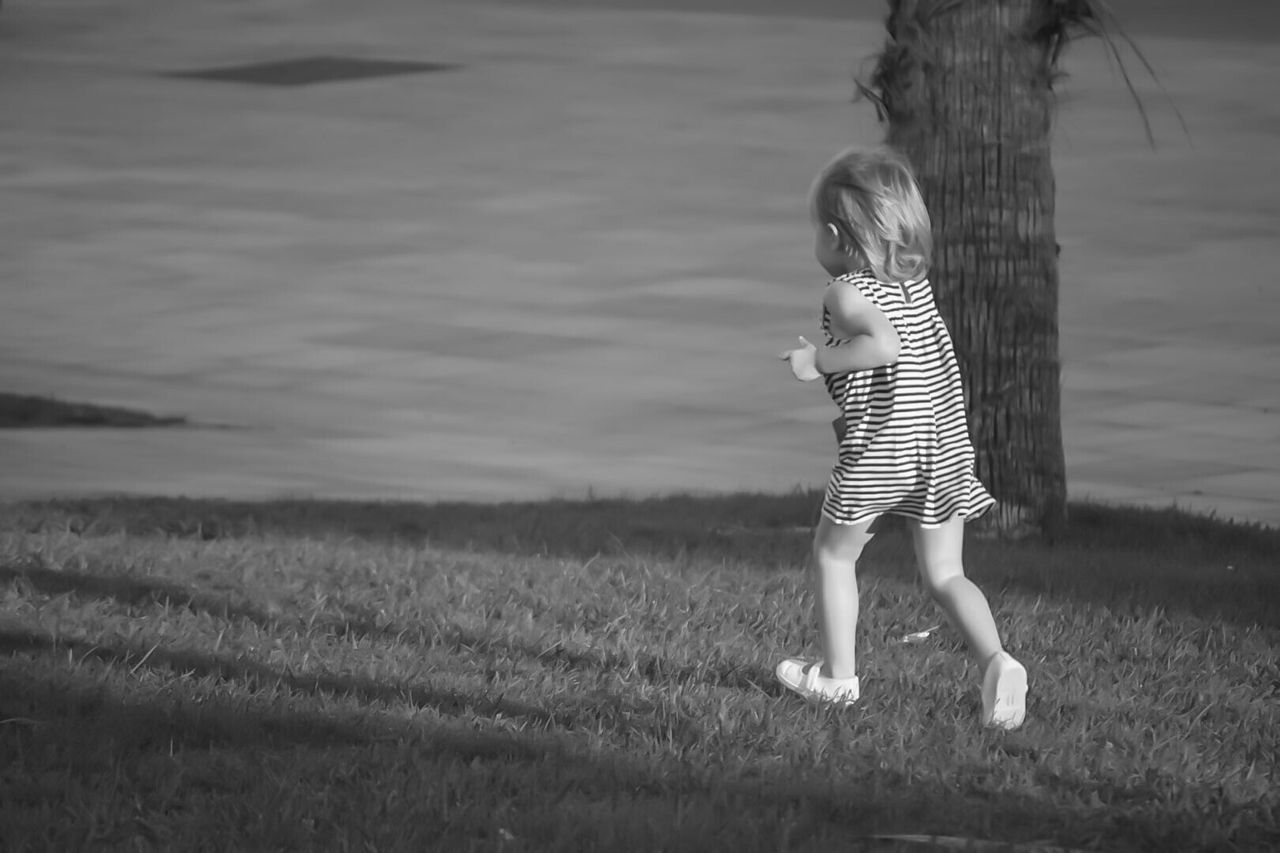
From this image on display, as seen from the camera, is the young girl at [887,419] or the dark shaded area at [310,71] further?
the dark shaded area at [310,71]

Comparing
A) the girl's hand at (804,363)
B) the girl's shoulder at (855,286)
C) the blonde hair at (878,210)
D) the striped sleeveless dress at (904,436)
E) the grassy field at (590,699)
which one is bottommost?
the grassy field at (590,699)

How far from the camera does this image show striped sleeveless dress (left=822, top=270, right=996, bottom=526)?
5059 millimetres

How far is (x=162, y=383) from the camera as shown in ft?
36.0

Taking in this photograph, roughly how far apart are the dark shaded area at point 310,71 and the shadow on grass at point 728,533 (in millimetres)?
15370

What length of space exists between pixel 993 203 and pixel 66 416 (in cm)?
467

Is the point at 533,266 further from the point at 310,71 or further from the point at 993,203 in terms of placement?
the point at 310,71

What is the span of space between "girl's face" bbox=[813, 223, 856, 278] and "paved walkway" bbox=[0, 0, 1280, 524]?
383cm

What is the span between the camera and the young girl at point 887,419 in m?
5.05

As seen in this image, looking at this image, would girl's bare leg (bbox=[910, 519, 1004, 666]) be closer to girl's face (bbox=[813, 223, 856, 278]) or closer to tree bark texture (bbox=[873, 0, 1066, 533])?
girl's face (bbox=[813, 223, 856, 278])

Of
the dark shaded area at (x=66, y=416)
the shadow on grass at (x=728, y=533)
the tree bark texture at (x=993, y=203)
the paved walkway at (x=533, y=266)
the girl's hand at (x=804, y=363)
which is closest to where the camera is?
the girl's hand at (x=804, y=363)

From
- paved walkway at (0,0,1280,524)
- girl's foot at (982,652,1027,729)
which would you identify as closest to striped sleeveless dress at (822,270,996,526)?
girl's foot at (982,652,1027,729)

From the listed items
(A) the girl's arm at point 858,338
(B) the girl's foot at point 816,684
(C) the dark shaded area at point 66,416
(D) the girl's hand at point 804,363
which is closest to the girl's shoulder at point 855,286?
(A) the girl's arm at point 858,338

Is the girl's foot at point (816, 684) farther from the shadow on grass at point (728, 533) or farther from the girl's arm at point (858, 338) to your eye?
the shadow on grass at point (728, 533)

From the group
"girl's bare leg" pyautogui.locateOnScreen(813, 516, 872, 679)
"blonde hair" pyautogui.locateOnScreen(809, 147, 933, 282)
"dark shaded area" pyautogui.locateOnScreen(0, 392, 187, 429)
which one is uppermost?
"blonde hair" pyautogui.locateOnScreen(809, 147, 933, 282)
